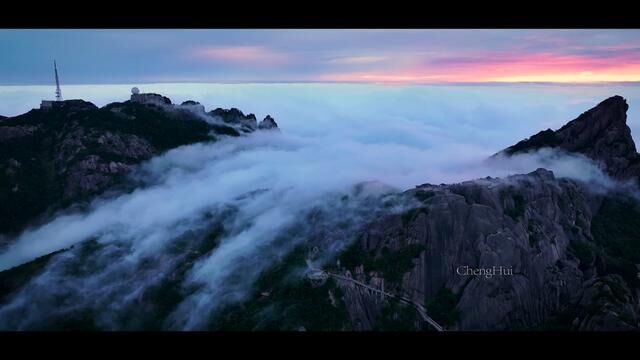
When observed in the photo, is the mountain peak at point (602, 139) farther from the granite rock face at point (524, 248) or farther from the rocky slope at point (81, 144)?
the rocky slope at point (81, 144)

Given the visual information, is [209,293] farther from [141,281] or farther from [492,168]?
[492,168]

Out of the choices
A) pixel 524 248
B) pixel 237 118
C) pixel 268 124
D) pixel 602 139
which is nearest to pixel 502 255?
pixel 524 248

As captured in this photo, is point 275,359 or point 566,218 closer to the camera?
point 275,359

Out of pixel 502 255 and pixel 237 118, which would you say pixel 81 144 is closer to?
pixel 237 118

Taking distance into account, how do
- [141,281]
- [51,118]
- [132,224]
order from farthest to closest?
[141,281] < [51,118] < [132,224]

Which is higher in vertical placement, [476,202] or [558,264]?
[476,202]

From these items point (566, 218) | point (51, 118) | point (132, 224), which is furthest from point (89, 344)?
point (566, 218)

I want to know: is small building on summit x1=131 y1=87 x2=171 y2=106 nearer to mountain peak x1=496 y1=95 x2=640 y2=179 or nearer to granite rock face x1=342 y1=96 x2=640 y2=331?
granite rock face x1=342 y1=96 x2=640 y2=331

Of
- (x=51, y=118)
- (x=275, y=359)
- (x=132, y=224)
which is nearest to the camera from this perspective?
(x=275, y=359)
